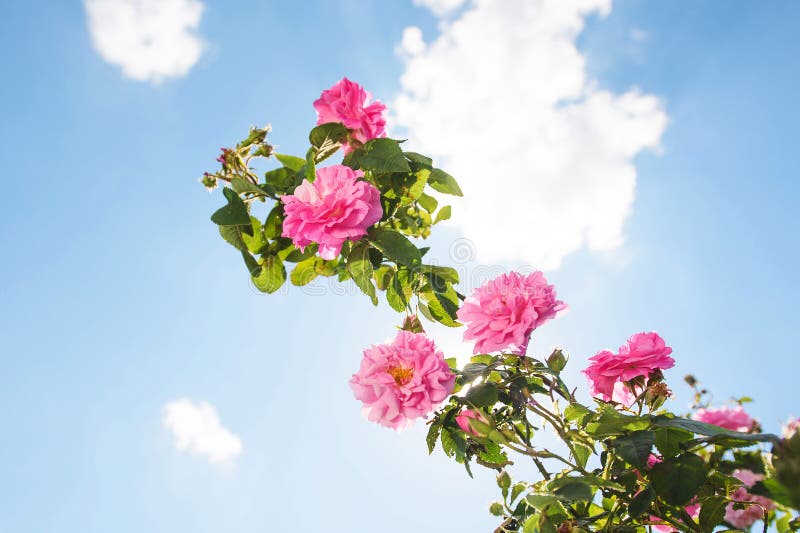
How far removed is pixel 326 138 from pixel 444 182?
47 cm

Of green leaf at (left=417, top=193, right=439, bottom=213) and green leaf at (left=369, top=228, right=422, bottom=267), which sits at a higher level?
green leaf at (left=417, top=193, right=439, bottom=213)

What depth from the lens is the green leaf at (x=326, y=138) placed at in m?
1.92

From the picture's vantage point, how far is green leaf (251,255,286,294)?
2.04 meters

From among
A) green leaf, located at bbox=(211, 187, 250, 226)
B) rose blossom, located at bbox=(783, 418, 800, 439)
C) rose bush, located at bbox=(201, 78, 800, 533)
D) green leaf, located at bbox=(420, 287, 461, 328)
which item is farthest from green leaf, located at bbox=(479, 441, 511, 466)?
green leaf, located at bbox=(211, 187, 250, 226)

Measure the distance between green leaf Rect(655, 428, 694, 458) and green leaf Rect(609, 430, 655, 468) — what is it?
88mm

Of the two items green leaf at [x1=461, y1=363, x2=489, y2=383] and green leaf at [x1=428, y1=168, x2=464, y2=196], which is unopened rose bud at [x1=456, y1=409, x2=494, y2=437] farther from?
green leaf at [x1=428, y1=168, x2=464, y2=196]

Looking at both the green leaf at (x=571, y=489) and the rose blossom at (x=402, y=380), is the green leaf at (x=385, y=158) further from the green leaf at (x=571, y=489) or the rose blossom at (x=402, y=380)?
the green leaf at (x=571, y=489)

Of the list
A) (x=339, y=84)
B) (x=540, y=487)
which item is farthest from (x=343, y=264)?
(x=540, y=487)

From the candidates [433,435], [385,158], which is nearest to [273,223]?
[385,158]

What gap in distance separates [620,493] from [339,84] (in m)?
1.64

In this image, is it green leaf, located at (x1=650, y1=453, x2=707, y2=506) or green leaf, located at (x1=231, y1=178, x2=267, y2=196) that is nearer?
green leaf, located at (x1=650, y1=453, x2=707, y2=506)

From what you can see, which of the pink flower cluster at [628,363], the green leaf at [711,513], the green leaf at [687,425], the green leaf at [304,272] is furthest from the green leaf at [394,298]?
the green leaf at [711,513]

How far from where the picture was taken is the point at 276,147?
6.91 feet

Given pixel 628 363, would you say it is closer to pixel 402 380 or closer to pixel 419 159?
pixel 402 380
